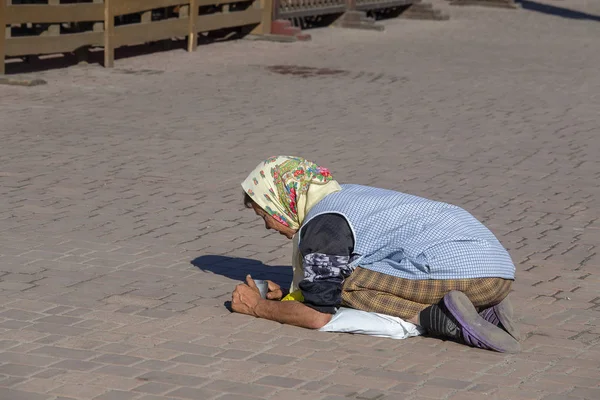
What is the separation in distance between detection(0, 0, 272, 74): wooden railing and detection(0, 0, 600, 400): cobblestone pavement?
1.10 feet

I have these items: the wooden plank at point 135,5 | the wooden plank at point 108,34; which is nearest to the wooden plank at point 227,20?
the wooden plank at point 135,5

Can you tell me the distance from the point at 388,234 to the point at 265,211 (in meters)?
0.54

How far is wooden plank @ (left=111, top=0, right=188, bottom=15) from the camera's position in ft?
47.6

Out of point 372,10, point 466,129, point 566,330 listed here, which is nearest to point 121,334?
point 566,330

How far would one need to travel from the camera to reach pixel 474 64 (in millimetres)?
16516

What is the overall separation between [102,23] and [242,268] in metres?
8.80

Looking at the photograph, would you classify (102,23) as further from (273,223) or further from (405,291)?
(405,291)

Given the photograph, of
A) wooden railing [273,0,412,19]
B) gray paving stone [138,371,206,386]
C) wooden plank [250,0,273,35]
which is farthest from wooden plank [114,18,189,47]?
gray paving stone [138,371,206,386]

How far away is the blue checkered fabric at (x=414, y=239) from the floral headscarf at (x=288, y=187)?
0.06 meters

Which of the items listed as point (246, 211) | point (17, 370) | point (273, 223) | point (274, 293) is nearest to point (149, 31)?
point (246, 211)

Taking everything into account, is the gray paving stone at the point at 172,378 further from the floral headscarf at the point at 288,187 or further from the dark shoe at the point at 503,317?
the dark shoe at the point at 503,317

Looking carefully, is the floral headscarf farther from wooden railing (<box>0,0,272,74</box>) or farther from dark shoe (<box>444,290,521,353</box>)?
wooden railing (<box>0,0,272,74</box>)

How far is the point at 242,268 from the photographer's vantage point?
6637 millimetres

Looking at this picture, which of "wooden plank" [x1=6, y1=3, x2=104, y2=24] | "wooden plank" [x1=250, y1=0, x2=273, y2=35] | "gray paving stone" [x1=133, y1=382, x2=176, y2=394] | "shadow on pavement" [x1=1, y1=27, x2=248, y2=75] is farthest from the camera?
"wooden plank" [x1=250, y1=0, x2=273, y2=35]
